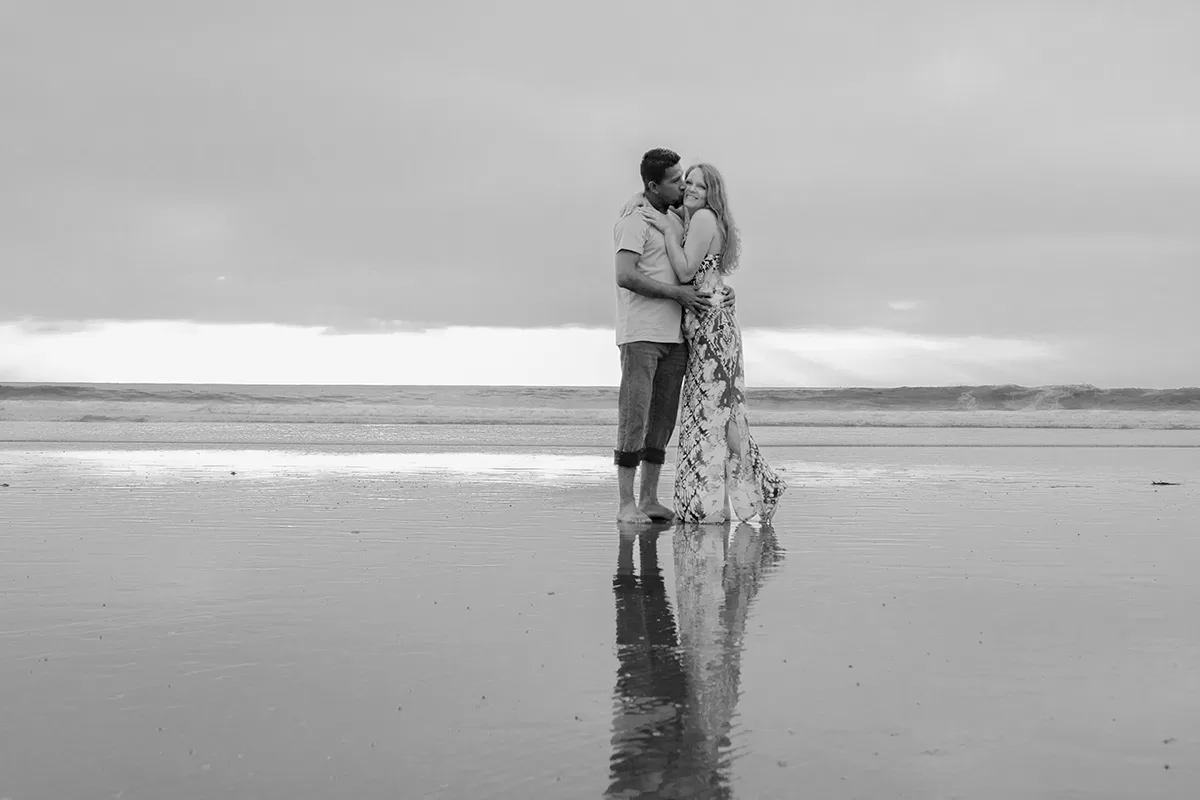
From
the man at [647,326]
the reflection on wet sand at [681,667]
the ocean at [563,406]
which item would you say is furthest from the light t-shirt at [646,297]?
the ocean at [563,406]

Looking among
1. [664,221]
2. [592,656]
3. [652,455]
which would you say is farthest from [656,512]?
[592,656]

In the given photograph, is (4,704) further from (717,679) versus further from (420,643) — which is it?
(717,679)

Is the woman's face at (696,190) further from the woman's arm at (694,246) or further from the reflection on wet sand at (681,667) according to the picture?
the reflection on wet sand at (681,667)

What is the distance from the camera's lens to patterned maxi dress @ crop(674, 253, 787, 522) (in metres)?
5.61

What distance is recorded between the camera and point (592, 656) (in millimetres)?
2674

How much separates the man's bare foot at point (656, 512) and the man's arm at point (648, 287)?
3.64ft

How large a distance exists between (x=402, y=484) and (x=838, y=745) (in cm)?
605

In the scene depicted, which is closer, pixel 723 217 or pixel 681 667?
pixel 681 667

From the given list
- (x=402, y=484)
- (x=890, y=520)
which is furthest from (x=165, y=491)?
(x=890, y=520)

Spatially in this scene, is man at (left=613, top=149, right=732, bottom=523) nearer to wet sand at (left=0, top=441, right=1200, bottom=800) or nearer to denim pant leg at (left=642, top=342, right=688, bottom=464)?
denim pant leg at (left=642, top=342, right=688, bottom=464)

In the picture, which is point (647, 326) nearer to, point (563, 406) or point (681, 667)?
point (681, 667)

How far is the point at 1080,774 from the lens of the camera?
1848mm

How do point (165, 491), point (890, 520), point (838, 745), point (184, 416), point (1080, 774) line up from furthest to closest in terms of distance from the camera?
point (184, 416), point (165, 491), point (890, 520), point (838, 745), point (1080, 774)

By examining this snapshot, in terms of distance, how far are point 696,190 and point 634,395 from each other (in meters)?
1.12
